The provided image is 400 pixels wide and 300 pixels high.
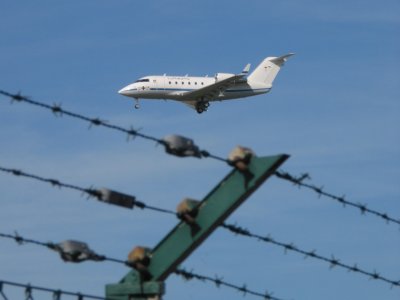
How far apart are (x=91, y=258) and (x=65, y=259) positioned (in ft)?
0.96

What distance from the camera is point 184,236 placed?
13.0m

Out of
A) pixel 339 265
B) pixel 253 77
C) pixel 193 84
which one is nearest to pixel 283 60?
pixel 253 77

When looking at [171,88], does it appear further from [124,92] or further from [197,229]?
[197,229]

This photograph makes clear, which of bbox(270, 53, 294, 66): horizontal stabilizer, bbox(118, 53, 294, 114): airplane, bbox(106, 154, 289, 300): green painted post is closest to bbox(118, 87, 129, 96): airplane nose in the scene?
bbox(118, 53, 294, 114): airplane

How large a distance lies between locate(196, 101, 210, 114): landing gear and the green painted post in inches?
2826

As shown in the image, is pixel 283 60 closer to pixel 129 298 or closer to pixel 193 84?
pixel 193 84

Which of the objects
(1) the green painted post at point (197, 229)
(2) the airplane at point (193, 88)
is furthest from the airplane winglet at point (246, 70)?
(1) the green painted post at point (197, 229)

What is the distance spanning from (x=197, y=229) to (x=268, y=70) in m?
90.1

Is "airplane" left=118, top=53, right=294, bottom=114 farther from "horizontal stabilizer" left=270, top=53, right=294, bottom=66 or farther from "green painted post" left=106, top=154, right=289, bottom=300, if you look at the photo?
"green painted post" left=106, top=154, right=289, bottom=300

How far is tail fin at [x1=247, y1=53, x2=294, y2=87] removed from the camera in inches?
3969

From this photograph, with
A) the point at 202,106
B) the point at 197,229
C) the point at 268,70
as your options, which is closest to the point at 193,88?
the point at 202,106

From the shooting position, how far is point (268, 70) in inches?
4040

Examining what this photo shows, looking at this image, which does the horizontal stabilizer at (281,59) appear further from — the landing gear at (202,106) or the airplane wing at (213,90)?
the landing gear at (202,106)

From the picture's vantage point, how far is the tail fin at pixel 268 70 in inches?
3969
